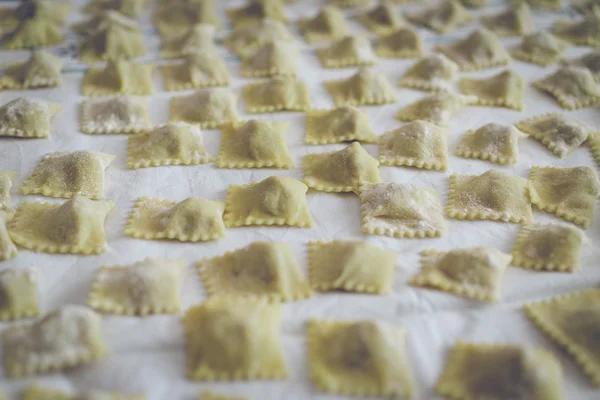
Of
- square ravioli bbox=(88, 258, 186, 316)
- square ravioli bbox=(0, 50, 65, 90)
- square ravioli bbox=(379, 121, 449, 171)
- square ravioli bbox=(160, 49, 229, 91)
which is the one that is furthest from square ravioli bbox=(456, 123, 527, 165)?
square ravioli bbox=(0, 50, 65, 90)

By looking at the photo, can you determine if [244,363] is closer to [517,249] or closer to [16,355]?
[16,355]

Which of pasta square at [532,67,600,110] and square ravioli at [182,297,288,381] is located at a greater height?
pasta square at [532,67,600,110]

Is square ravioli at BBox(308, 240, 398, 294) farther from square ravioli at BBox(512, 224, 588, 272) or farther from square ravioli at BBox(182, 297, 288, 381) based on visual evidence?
square ravioli at BBox(512, 224, 588, 272)

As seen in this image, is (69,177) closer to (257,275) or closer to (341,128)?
(257,275)

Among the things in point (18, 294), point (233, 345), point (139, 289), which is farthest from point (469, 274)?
point (18, 294)

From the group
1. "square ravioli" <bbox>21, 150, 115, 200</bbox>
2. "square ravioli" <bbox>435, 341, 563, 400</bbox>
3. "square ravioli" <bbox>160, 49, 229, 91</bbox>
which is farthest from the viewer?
"square ravioli" <bbox>160, 49, 229, 91</bbox>

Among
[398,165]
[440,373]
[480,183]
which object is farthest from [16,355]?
[480,183]
